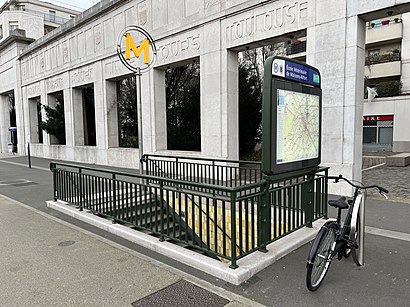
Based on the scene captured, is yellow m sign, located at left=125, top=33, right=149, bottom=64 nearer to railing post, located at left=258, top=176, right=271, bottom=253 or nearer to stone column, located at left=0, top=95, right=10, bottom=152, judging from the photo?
railing post, located at left=258, top=176, right=271, bottom=253

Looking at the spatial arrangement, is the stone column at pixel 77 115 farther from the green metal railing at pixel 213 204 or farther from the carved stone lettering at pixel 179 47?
the green metal railing at pixel 213 204

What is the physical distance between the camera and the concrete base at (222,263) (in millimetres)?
3648

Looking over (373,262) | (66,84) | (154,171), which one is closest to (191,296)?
(373,262)

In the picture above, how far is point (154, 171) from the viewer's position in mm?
9055

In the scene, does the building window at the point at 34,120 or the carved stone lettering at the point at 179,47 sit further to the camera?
the building window at the point at 34,120

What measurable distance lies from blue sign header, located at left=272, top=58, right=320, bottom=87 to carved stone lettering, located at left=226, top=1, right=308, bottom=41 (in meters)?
4.36

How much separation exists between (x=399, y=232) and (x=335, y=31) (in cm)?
500

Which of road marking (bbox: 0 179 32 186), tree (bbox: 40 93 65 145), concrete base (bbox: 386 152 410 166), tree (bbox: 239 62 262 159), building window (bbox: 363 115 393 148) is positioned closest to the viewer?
road marking (bbox: 0 179 32 186)

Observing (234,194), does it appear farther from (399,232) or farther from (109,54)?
(109,54)

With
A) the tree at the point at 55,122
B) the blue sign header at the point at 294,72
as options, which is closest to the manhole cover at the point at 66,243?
the blue sign header at the point at 294,72

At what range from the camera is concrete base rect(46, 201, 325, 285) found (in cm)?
365

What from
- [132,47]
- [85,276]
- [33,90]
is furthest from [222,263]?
[33,90]

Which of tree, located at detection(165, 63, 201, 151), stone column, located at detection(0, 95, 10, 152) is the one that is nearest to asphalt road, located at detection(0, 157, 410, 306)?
tree, located at detection(165, 63, 201, 151)

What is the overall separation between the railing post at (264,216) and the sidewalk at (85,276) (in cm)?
96
